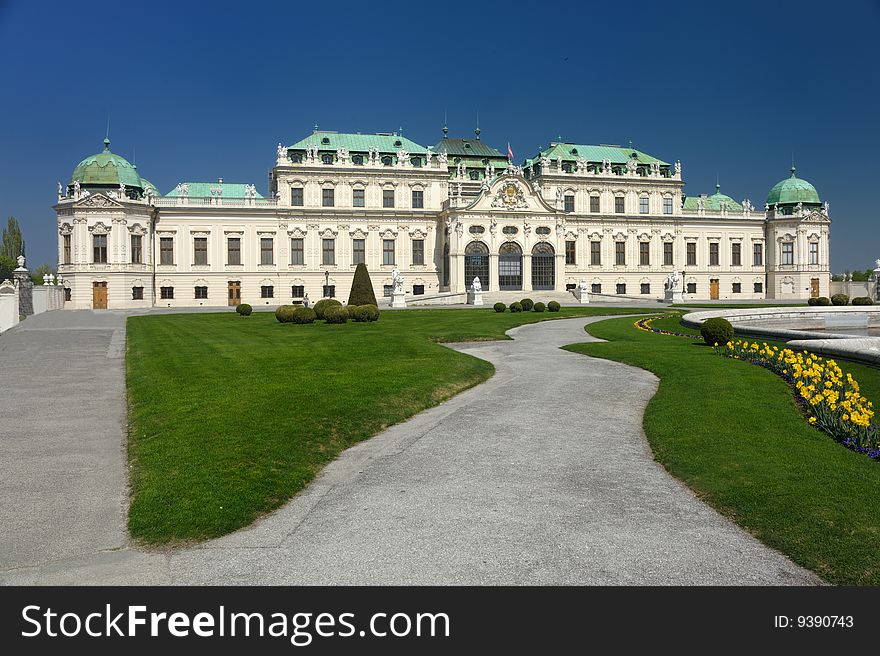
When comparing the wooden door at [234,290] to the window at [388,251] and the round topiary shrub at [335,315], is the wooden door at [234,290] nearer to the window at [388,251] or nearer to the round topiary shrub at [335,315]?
the window at [388,251]

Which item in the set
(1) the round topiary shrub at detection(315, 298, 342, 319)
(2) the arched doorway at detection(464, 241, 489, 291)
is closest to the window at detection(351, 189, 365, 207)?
(2) the arched doorway at detection(464, 241, 489, 291)

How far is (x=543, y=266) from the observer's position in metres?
78.2

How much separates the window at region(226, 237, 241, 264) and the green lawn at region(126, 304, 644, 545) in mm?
46001

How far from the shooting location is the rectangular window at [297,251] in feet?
246

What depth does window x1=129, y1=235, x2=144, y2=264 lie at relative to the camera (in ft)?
226

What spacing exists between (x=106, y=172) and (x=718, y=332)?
63.4 meters

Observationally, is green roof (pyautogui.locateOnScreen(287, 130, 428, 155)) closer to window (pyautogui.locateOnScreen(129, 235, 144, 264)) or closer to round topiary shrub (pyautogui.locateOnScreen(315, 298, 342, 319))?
window (pyautogui.locateOnScreen(129, 235, 144, 264))

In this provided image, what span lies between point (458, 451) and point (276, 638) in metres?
6.26

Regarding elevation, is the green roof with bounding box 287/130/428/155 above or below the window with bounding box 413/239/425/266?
above

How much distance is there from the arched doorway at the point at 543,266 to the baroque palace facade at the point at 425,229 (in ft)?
0.44

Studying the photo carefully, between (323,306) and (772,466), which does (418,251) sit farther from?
(772,466)

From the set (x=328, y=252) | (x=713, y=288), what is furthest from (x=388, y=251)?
(x=713, y=288)

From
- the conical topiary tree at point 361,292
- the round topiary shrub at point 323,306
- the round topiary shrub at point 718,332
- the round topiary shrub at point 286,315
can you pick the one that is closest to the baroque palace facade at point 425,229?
the conical topiary tree at point 361,292

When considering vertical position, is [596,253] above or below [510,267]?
above
